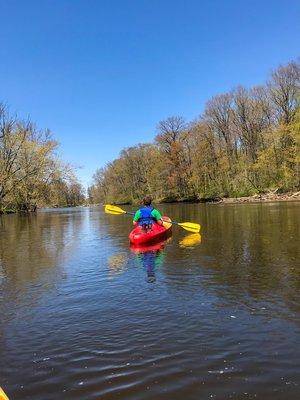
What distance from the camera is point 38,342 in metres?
6.29

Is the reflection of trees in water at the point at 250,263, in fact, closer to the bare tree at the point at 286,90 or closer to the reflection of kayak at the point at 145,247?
the reflection of kayak at the point at 145,247

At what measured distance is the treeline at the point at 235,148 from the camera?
179 ft

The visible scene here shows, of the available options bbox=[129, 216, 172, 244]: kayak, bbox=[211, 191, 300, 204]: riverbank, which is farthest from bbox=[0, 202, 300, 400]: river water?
bbox=[211, 191, 300, 204]: riverbank

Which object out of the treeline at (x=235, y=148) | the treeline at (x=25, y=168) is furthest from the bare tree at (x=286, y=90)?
the treeline at (x=25, y=168)

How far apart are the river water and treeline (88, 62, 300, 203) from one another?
4136 centimetres

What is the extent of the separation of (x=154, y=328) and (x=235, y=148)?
62.1 meters

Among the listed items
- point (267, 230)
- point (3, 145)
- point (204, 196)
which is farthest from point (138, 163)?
point (267, 230)

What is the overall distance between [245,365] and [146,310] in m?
2.81

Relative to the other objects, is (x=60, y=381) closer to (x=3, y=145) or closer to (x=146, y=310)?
(x=146, y=310)

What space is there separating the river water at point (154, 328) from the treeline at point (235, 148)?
41.4 m

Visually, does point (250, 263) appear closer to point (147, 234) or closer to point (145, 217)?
point (147, 234)

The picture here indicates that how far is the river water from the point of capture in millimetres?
4770

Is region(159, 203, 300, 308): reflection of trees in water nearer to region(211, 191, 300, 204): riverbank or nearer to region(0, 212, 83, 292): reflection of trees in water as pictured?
region(0, 212, 83, 292): reflection of trees in water

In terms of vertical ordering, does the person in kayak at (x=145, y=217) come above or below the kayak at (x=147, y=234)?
above
